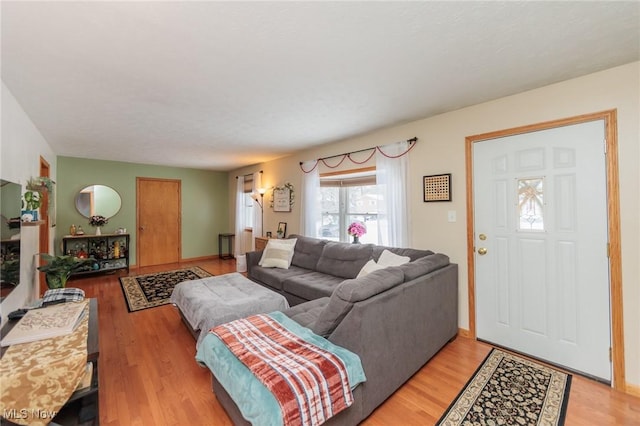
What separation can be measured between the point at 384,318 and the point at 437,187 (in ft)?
5.78

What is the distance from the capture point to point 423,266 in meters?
2.38

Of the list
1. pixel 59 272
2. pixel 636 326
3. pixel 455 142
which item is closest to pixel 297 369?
pixel 636 326

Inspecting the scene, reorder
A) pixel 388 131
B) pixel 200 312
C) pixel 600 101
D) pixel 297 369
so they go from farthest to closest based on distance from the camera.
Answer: pixel 388 131 → pixel 200 312 → pixel 600 101 → pixel 297 369

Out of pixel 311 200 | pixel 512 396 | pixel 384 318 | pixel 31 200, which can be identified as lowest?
pixel 512 396

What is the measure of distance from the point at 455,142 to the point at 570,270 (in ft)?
4.98

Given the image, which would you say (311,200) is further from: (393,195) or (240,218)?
(240,218)

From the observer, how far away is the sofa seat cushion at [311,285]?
293cm

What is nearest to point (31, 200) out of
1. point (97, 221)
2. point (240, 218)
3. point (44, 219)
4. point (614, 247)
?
point (44, 219)

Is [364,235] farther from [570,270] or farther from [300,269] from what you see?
[570,270]

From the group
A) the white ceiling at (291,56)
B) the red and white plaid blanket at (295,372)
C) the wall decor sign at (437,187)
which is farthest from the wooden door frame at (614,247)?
the red and white plaid blanket at (295,372)

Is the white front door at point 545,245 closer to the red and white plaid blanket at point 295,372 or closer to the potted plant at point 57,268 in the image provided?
the red and white plaid blanket at point 295,372

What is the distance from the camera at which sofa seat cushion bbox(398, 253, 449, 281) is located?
7.16ft

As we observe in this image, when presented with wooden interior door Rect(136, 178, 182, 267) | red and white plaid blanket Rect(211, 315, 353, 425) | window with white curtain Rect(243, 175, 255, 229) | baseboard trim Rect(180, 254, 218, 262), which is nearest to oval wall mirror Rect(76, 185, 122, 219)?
wooden interior door Rect(136, 178, 182, 267)

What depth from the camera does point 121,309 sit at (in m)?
3.49
